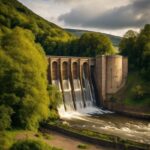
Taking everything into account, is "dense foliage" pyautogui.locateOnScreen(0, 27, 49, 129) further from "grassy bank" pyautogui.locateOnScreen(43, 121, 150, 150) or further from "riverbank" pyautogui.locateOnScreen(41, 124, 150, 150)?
"riverbank" pyautogui.locateOnScreen(41, 124, 150, 150)

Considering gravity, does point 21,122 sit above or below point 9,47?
below

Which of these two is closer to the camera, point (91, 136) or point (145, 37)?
point (91, 136)

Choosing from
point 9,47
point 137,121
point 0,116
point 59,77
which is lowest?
point 137,121

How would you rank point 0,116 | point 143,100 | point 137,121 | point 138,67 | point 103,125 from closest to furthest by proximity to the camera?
1. point 0,116
2. point 103,125
3. point 137,121
4. point 143,100
5. point 138,67

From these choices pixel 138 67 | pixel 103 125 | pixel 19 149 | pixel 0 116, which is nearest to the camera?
pixel 19 149

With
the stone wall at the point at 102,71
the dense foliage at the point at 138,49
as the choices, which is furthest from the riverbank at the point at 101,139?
the dense foliage at the point at 138,49

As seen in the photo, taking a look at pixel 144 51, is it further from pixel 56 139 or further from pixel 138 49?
pixel 56 139

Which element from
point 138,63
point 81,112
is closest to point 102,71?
point 138,63

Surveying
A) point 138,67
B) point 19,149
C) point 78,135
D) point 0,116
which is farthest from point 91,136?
point 138,67

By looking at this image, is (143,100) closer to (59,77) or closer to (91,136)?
(59,77)
